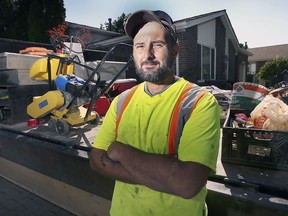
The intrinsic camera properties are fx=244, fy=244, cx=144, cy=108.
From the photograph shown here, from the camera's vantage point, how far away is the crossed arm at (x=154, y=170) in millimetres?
1255

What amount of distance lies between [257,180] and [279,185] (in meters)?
0.16

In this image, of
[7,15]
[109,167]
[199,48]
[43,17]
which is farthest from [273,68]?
[109,167]

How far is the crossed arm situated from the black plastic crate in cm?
105

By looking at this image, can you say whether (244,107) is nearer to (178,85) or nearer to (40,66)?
(178,85)

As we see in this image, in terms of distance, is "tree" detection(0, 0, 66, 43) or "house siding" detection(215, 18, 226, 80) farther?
"house siding" detection(215, 18, 226, 80)

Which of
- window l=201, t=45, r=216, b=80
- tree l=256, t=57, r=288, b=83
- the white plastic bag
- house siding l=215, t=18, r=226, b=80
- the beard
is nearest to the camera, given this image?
the beard

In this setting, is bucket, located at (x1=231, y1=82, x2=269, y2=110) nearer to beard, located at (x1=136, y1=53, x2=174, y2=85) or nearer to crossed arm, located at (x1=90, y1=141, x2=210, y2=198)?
beard, located at (x1=136, y1=53, x2=174, y2=85)

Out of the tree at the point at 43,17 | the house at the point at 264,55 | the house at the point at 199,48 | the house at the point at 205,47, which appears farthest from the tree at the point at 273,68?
the tree at the point at 43,17

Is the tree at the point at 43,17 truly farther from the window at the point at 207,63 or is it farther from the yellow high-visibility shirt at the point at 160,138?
the yellow high-visibility shirt at the point at 160,138

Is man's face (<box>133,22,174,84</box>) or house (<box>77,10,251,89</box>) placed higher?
house (<box>77,10,251,89</box>)

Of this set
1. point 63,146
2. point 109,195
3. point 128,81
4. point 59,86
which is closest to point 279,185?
point 109,195

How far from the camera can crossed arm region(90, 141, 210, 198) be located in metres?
1.26

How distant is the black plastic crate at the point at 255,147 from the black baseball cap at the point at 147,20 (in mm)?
1181

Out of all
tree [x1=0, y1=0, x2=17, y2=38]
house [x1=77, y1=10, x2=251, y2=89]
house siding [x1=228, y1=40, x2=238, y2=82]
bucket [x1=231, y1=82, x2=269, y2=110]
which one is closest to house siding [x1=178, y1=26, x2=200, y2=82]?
house [x1=77, y1=10, x2=251, y2=89]
